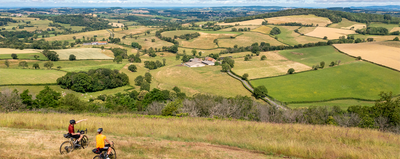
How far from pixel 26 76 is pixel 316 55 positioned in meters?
116

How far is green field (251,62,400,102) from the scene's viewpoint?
56.4 metres

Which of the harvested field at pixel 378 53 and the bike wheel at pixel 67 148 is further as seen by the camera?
the harvested field at pixel 378 53

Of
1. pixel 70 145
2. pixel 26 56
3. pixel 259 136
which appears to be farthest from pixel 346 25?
pixel 26 56

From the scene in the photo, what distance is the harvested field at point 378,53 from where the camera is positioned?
74.9m

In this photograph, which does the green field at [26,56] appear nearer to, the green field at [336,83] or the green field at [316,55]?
the green field at [336,83]

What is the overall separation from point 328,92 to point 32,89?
80788 mm

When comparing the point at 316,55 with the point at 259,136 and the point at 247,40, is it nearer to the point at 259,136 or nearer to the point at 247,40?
the point at 247,40

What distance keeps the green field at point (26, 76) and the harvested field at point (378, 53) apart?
110 metres

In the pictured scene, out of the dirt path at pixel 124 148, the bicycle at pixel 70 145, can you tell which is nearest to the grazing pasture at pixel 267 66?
the dirt path at pixel 124 148

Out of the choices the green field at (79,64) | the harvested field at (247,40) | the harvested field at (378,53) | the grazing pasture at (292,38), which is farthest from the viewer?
the harvested field at (247,40)

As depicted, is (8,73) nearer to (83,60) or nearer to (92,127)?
(83,60)

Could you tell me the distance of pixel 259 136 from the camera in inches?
742

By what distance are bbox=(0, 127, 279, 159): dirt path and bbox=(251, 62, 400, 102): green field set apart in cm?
4525

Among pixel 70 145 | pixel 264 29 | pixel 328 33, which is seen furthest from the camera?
pixel 264 29
